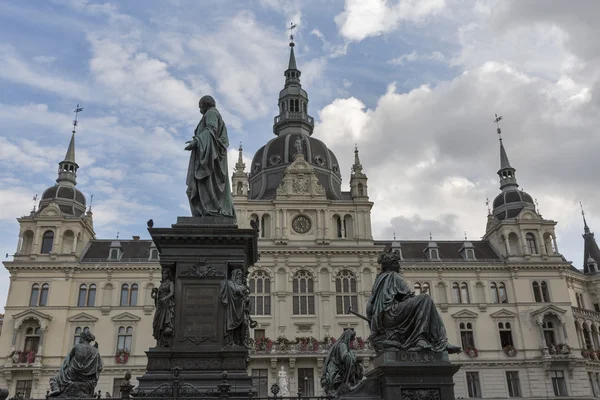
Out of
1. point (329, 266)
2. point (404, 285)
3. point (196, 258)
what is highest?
point (329, 266)

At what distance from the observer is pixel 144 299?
161ft

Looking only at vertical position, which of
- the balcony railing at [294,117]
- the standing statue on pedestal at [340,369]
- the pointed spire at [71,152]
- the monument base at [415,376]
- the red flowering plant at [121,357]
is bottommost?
the monument base at [415,376]

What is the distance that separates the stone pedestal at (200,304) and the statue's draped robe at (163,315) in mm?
136

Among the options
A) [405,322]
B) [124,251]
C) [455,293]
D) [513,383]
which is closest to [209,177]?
[405,322]

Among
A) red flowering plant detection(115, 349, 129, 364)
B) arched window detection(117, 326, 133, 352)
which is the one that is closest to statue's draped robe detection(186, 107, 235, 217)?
red flowering plant detection(115, 349, 129, 364)

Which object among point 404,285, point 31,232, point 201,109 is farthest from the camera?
point 31,232

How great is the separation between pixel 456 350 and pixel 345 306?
126ft

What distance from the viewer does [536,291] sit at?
5172cm

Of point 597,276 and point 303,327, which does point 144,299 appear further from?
point 597,276

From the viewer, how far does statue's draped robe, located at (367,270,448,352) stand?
9.84 meters

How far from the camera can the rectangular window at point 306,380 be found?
43.7 metres

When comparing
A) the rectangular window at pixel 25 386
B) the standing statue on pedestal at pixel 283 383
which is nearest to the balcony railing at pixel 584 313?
the standing statue on pedestal at pixel 283 383

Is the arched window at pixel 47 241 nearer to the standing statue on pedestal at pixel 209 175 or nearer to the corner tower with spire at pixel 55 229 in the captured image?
the corner tower with spire at pixel 55 229

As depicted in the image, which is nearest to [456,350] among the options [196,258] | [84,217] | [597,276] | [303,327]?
[196,258]
